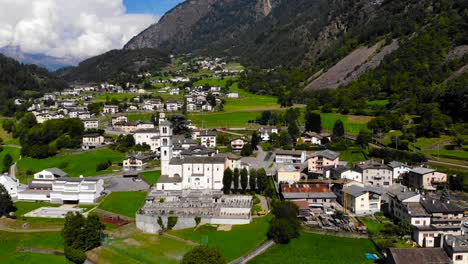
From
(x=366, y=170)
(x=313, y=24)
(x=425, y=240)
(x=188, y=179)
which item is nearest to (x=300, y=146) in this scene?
(x=366, y=170)

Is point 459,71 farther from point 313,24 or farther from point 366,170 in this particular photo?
point 313,24

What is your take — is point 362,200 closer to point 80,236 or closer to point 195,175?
point 195,175

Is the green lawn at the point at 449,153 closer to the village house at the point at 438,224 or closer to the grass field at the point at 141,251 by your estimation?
the village house at the point at 438,224

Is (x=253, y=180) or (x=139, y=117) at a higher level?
(x=139, y=117)

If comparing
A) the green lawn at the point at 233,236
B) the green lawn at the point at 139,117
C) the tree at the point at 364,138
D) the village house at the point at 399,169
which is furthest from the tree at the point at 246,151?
the green lawn at the point at 139,117

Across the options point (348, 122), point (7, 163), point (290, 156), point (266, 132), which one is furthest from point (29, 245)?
point (348, 122)

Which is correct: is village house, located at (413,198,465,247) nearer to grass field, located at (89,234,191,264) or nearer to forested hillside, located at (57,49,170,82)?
grass field, located at (89,234,191,264)
